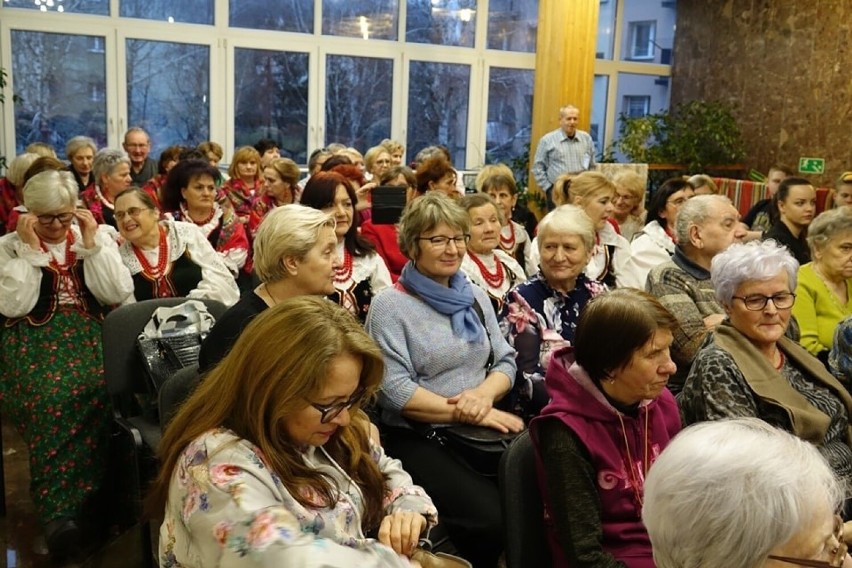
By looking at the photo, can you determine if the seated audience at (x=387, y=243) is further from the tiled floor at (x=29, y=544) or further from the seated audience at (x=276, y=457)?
the seated audience at (x=276, y=457)

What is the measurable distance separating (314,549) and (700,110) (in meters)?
9.56

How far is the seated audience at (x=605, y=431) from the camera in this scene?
1888 mm

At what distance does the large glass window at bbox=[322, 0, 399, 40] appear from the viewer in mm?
9523

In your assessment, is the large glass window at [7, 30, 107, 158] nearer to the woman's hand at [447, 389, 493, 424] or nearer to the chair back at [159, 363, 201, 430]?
the chair back at [159, 363, 201, 430]

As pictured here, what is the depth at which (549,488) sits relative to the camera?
1912 millimetres

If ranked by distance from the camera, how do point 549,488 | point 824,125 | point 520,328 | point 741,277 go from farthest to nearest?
1. point 824,125
2. point 520,328
3. point 741,277
4. point 549,488

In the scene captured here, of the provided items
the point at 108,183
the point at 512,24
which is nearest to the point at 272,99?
the point at 512,24

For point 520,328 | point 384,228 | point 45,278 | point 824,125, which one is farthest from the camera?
point 824,125

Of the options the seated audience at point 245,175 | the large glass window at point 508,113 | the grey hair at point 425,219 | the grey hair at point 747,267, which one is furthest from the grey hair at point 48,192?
the large glass window at point 508,113

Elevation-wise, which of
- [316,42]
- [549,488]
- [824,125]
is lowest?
[549,488]

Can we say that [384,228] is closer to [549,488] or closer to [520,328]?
[520,328]

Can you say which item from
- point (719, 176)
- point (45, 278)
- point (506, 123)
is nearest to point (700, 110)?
point (719, 176)

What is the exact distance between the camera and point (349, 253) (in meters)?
3.60

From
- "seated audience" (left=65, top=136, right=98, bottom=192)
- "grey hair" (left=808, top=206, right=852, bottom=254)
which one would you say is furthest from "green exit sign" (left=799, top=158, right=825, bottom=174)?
"seated audience" (left=65, top=136, right=98, bottom=192)
